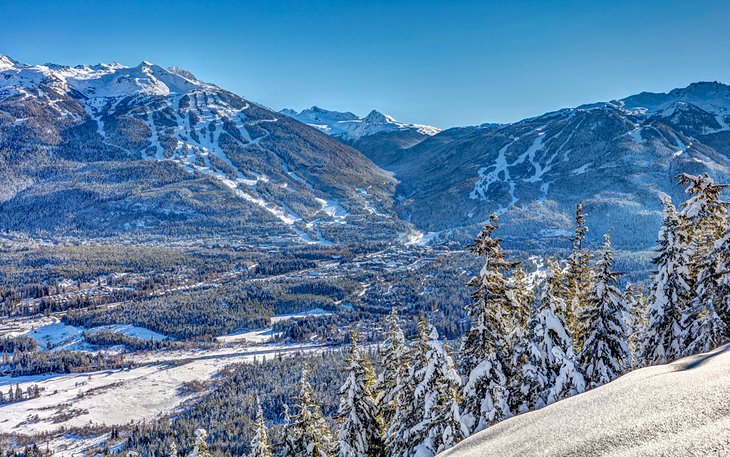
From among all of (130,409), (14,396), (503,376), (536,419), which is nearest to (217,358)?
(130,409)

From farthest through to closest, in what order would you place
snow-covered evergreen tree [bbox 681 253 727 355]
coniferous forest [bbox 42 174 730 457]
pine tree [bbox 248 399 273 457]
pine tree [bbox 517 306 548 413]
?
pine tree [bbox 248 399 273 457] → snow-covered evergreen tree [bbox 681 253 727 355] → coniferous forest [bbox 42 174 730 457] → pine tree [bbox 517 306 548 413]

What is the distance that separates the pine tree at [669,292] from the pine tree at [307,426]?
20004mm

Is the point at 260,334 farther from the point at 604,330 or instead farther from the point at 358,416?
the point at 604,330

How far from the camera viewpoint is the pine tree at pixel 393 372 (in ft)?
72.2

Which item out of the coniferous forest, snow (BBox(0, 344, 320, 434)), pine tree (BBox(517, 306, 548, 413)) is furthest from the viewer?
snow (BBox(0, 344, 320, 434))

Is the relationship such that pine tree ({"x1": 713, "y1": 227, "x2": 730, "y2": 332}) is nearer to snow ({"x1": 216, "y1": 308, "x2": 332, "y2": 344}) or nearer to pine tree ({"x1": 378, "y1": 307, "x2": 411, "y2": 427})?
pine tree ({"x1": 378, "y1": 307, "x2": 411, "y2": 427})

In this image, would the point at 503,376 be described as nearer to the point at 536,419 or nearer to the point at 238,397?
the point at 536,419

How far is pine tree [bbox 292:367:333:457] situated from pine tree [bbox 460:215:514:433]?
9.77 meters

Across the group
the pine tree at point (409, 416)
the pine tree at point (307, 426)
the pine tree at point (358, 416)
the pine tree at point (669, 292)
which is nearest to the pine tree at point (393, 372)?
the pine tree at point (409, 416)

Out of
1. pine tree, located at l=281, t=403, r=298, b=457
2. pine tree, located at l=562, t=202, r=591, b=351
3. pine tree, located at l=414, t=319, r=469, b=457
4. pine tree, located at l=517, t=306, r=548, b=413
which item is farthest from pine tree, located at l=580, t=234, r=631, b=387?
pine tree, located at l=281, t=403, r=298, b=457

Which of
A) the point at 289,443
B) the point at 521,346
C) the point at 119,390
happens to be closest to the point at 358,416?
the point at 289,443

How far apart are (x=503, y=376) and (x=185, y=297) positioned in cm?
17079

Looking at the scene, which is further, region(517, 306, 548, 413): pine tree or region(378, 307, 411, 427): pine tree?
region(378, 307, 411, 427): pine tree

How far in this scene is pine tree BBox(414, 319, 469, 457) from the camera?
56.5ft
